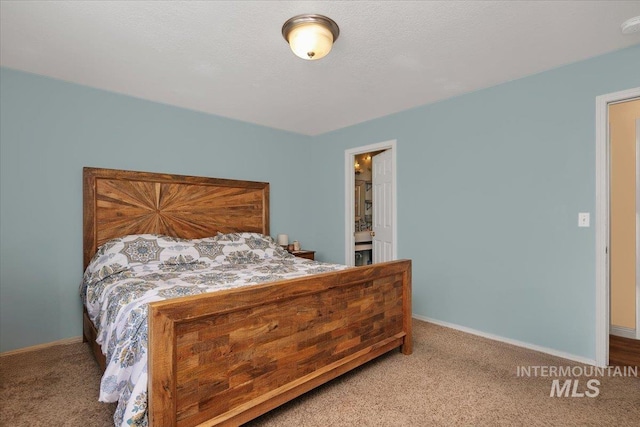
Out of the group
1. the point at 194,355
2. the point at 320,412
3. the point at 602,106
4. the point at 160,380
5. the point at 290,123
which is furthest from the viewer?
the point at 290,123

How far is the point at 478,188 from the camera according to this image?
317 centimetres

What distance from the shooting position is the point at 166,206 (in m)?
3.47


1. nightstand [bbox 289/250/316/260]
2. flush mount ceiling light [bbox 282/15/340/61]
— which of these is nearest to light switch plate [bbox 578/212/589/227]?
flush mount ceiling light [bbox 282/15/340/61]

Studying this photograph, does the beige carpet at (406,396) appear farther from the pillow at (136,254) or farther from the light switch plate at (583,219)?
the light switch plate at (583,219)

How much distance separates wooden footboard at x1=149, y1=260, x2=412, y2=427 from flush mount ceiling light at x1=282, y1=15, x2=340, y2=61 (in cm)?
144

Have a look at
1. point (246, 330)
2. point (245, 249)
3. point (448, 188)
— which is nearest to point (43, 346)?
point (245, 249)

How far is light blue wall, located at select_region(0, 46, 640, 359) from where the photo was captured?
2610 mm

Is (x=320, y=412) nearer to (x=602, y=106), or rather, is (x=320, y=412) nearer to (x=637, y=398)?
(x=637, y=398)

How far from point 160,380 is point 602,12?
3.05 meters

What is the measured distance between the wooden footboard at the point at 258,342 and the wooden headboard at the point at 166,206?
2149mm

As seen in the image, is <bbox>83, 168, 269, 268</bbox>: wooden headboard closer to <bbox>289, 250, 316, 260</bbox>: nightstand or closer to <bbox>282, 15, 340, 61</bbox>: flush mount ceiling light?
<bbox>289, 250, 316, 260</bbox>: nightstand

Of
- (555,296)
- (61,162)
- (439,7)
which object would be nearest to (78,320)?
(61,162)

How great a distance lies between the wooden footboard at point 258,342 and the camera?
1408mm

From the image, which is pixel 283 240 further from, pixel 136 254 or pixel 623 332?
pixel 623 332
